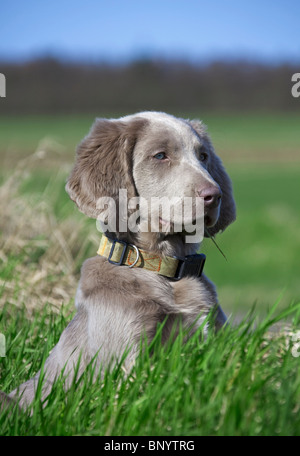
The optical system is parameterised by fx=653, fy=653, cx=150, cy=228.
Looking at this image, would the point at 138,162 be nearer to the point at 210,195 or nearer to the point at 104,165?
the point at 104,165

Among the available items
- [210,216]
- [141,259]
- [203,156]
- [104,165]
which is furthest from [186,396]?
[203,156]

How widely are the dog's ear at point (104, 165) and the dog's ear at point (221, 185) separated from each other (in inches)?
21.7

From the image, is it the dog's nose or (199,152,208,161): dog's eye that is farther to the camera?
(199,152,208,161): dog's eye

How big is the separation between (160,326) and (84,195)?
85 centimetres

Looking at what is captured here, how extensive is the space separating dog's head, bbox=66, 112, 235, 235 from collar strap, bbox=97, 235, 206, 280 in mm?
205

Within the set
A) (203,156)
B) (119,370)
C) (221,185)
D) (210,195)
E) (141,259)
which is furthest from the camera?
(221,185)

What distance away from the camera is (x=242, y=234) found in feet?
48.3

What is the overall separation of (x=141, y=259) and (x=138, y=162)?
0.56 metres

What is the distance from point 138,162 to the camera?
3.61m

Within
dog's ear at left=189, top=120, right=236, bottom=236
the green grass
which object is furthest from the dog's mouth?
the green grass

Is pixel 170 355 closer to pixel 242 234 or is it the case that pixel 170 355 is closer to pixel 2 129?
A: pixel 242 234

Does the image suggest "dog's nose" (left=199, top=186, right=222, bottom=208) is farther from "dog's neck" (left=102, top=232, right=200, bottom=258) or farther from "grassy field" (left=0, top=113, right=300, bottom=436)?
"grassy field" (left=0, top=113, right=300, bottom=436)

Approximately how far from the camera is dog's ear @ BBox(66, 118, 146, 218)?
3514 mm
